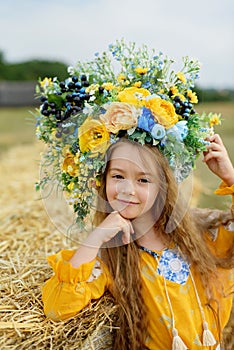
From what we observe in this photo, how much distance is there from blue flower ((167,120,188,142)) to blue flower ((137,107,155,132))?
7cm

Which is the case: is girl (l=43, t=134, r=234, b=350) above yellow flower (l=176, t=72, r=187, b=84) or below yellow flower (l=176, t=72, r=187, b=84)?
below

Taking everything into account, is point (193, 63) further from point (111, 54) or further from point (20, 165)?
point (20, 165)

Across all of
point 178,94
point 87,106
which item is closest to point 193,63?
point 178,94

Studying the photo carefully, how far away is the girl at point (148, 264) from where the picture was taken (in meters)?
1.99

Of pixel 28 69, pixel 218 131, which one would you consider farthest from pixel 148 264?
pixel 28 69

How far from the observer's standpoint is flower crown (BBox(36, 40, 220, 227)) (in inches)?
78.4

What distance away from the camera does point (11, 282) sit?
2.29 m

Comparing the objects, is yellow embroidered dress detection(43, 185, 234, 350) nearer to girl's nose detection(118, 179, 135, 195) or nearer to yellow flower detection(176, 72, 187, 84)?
girl's nose detection(118, 179, 135, 195)

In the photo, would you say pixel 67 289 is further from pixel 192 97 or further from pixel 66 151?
pixel 192 97

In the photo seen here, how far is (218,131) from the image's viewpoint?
4.77 metres

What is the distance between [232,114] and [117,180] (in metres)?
10.1

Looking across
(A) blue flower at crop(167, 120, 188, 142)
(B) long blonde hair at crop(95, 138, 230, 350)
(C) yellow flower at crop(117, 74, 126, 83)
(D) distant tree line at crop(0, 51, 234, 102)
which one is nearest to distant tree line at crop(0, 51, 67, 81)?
(D) distant tree line at crop(0, 51, 234, 102)

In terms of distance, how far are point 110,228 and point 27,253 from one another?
2.76ft

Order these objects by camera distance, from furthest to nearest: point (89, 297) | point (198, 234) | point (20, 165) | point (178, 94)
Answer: point (20, 165)
point (198, 234)
point (178, 94)
point (89, 297)
